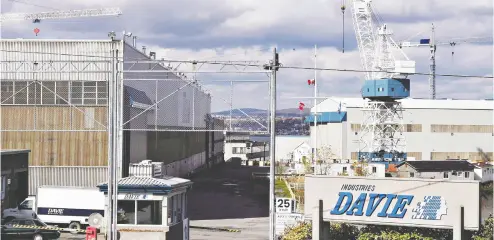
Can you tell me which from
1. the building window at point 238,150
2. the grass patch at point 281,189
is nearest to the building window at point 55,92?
the grass patch at point 281,189

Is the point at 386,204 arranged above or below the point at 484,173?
above

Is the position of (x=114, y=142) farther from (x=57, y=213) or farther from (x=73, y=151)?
(x=73, y=151)

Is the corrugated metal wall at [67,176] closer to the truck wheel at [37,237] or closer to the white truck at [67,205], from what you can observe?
the white truck at [67,205]

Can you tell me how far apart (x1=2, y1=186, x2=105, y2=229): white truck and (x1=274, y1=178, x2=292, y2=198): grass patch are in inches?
848

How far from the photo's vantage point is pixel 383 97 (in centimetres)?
9050

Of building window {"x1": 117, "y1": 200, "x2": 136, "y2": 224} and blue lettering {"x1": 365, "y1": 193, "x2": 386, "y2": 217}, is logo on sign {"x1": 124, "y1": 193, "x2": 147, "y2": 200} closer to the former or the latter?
building window {"x1": 117, "y1": 200, "x2": 136, "y2": 224}

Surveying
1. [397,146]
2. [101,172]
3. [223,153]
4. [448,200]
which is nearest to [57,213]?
[101,172]

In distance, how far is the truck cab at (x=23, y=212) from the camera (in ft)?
115

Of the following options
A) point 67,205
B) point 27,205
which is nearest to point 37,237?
point 67,205

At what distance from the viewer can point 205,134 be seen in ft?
346

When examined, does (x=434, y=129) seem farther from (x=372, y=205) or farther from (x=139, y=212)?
(x=139, y=212)

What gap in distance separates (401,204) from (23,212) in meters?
22.3

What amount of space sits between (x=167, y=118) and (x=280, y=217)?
37.4m

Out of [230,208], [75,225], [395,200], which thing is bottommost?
[230,208]
